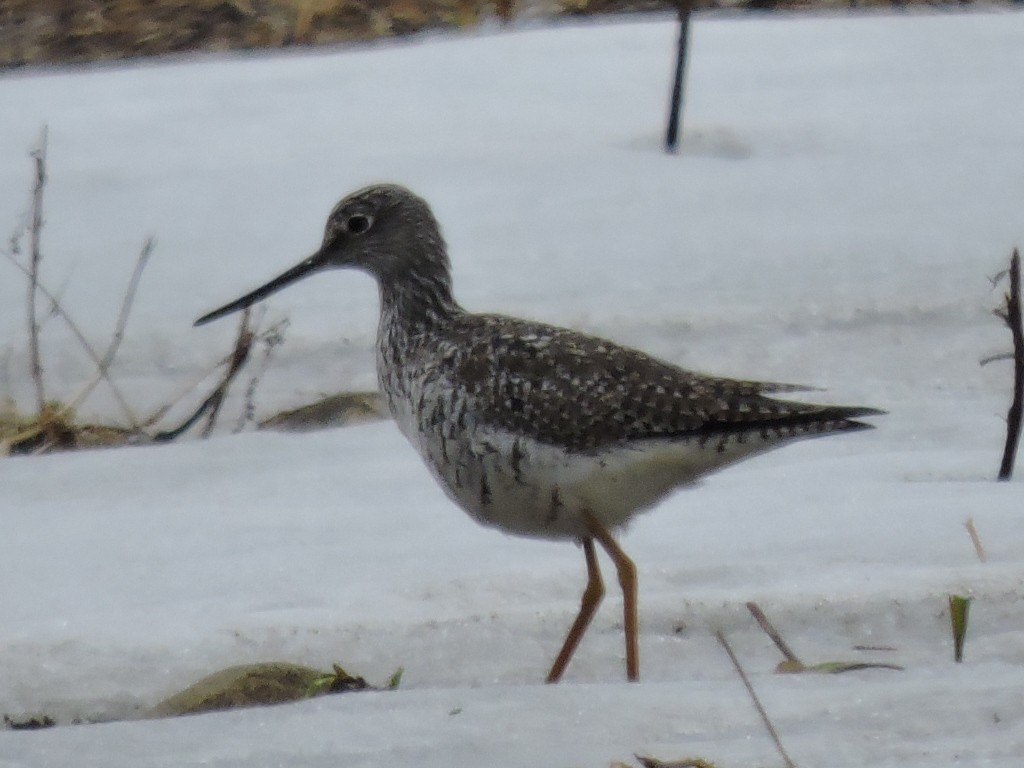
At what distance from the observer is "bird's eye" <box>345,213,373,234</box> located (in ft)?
15.6

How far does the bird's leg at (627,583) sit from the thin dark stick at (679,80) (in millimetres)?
3426

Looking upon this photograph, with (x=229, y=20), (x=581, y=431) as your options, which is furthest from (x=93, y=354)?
(x=229, y=20)

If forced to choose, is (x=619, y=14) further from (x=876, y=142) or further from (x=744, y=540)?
(x=744, y=540)

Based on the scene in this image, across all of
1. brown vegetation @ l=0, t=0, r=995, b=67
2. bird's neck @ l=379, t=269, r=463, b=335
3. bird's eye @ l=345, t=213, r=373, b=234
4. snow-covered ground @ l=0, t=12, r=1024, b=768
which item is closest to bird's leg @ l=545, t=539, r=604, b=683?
snow-covered ground @ l=0, t=12, r=1024, b=768

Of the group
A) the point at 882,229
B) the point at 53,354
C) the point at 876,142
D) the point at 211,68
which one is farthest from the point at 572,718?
the point at 211,68

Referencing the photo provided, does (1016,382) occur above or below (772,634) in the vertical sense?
above

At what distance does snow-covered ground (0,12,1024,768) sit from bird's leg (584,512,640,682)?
3.3 inches

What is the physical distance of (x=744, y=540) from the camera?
443 cm

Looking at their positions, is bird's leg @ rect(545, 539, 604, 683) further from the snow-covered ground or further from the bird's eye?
the bird's eye

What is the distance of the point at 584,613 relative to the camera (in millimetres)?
3889

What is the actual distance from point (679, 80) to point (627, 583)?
350 centimetres

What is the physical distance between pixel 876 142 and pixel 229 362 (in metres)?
2.91

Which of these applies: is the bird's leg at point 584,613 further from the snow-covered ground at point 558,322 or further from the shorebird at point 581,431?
the snow-covered ground at point 558,322

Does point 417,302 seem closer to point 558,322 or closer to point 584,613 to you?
point 584,613
